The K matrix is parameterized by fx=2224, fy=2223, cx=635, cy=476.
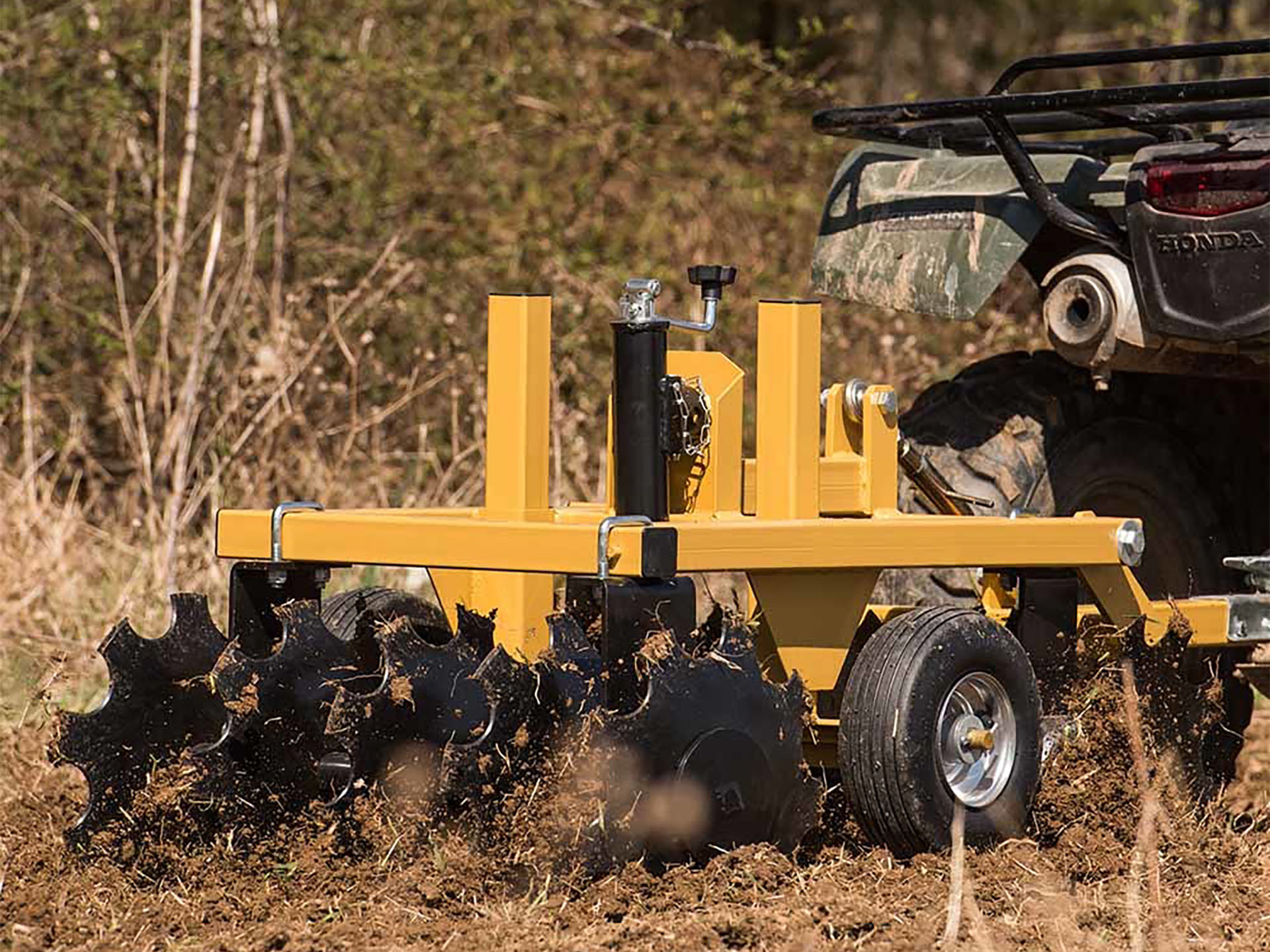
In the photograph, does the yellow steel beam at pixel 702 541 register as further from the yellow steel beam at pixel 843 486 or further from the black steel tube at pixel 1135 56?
the black steel tube at pixel 1135 56

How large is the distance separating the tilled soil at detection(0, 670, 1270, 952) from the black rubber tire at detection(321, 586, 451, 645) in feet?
1.83

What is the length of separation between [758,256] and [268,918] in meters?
6.26

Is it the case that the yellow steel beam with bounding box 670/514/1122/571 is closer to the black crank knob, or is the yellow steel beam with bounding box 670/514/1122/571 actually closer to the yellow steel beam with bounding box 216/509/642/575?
the yellow steel beam with bounding box 216/509/642/575

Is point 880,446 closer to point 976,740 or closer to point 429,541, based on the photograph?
point 976,740

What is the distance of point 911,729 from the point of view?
13.2 ft

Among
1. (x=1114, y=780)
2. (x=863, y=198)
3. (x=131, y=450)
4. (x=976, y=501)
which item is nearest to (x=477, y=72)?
(x=131, y=450)

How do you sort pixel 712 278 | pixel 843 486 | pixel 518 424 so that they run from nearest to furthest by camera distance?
1. pixel 518 424
2. pixel 712 278
3. pixel 843 486

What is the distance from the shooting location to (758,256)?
9609 millimetres

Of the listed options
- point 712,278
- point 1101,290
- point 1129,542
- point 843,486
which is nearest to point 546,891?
point 843,486

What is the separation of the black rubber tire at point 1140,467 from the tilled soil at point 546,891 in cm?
70

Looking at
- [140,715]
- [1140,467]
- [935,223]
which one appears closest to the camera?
[140,715]

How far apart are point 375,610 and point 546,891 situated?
1028mm

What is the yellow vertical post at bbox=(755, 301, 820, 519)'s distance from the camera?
4.30 m

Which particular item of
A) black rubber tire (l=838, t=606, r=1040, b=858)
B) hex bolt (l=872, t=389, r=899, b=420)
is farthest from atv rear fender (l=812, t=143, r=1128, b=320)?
black rubber tire (l=838, t=606, r=1040, b=858)
